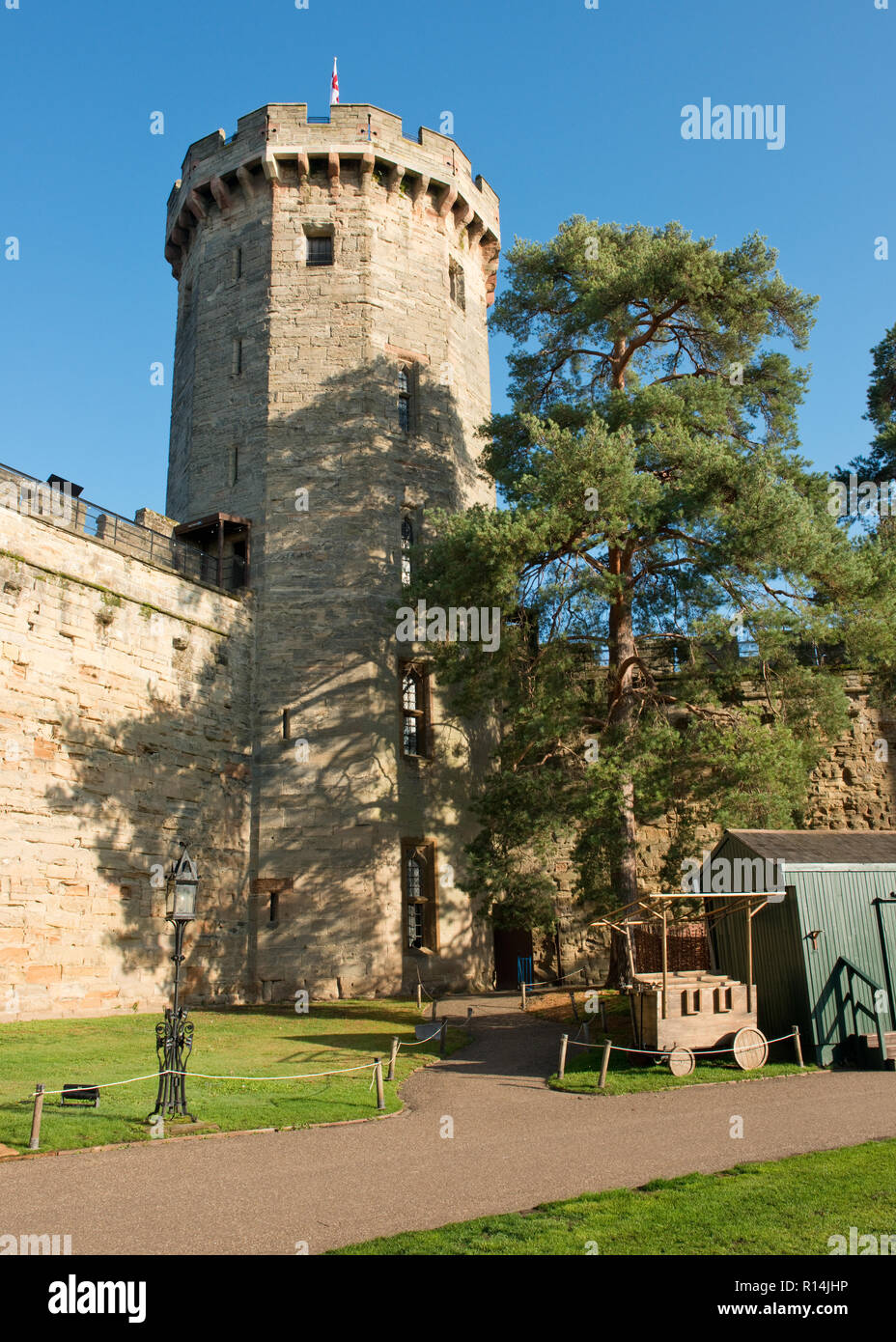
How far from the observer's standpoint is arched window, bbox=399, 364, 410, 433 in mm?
25781

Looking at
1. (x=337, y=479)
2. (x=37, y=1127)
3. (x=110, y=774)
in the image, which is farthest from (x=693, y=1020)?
(x=337, y=479)

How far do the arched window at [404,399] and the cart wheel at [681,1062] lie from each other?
56.5 feet

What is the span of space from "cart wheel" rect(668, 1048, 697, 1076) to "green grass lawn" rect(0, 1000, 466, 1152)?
12.2 feet

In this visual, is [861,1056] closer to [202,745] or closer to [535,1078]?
[535,1078]

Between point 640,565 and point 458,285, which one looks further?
point 458,285

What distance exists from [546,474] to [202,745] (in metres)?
9.53

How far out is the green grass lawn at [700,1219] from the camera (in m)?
6.30

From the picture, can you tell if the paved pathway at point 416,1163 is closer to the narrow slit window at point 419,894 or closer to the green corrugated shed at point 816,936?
the green corrugated shed at point 816,936

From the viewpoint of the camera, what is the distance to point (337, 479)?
24.3 meters

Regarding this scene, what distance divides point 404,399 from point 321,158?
6810 mm

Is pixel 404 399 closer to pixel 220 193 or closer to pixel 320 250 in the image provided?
pixel 320 250

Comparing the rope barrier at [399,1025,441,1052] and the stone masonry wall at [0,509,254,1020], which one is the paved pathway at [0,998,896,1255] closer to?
the rope barrier at [399,1025,441,1052]

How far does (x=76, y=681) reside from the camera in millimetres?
18688

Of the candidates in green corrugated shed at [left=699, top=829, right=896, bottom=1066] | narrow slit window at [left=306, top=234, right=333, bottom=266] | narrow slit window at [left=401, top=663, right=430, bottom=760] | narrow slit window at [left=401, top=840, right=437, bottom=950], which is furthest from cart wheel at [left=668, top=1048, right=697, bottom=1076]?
narrow slit window at [left=306, top=234, right=333, bottom=266]
